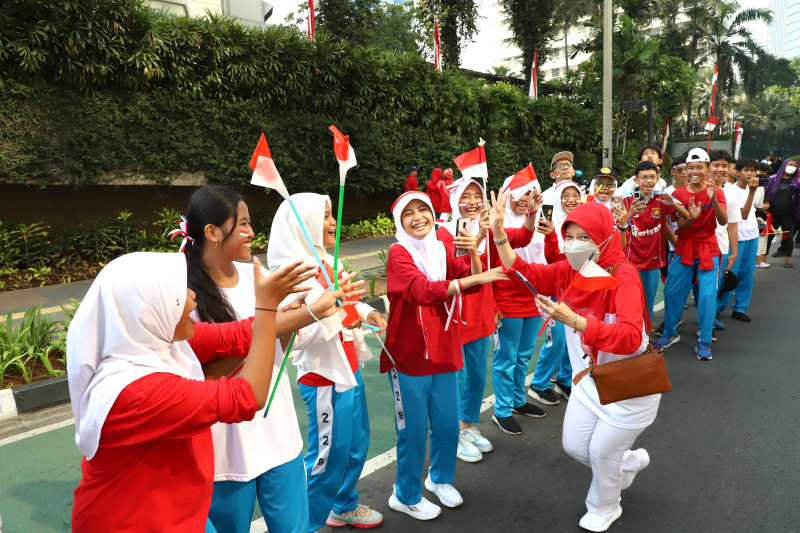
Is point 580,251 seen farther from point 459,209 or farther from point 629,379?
point 459,209

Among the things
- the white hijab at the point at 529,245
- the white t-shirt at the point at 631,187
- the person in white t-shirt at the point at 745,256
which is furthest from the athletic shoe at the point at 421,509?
the person in white t-shirt at the point at 745,256

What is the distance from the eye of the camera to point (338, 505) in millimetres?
3133

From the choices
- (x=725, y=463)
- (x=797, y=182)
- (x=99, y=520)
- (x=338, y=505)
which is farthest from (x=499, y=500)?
(x=797, y=182)

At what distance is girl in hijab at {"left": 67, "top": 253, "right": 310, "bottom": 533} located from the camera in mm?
1561

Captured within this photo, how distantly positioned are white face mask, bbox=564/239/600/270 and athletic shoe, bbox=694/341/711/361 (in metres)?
3.75

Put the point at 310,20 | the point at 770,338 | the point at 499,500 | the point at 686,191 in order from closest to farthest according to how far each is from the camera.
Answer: the point at 499,500
the point at 686,191
the point at 770,338
the point at 310,20

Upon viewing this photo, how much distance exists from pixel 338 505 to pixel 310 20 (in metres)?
12.0

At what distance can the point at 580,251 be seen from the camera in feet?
10.0

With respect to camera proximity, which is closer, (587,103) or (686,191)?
(686,191)

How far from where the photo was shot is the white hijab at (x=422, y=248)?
3.23 metres

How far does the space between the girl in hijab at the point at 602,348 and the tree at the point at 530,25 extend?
78.2 ft

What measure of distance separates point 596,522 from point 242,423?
2.08 meters

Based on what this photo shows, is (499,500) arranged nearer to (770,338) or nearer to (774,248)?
(770,338)

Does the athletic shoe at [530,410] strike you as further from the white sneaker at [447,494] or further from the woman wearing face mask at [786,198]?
the woman wearing face mask at [786,198]
